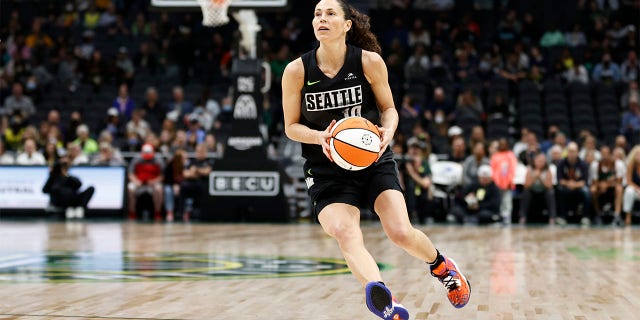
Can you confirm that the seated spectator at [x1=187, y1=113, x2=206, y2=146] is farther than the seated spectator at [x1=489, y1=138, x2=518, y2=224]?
Yes

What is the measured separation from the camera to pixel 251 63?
1636cm

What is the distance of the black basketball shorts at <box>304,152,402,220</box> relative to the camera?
5.11m

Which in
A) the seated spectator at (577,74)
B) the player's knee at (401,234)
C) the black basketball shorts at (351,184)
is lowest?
the player's knee at (401,234)

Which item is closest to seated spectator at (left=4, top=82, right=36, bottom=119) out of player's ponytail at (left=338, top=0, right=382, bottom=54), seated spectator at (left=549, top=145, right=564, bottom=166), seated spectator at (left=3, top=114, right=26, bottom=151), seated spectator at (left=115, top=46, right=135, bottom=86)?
seated spectator at (left=3, top=114, right=26, bottom=151)

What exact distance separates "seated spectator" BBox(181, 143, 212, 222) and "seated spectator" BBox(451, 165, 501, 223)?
14.8 ft

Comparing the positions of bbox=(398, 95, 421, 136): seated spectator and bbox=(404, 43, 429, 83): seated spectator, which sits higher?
bbox=(404, 43, 429, 83): seated spectator

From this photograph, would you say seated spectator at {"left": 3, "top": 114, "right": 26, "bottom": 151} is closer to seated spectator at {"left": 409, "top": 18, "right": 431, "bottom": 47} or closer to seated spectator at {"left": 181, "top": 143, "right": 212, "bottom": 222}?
seated spectator at {"left": 181, "top": 143, "right": 212, "bottom": 222}

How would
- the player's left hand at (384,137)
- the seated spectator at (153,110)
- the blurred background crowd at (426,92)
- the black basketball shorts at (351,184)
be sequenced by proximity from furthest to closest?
the seated spectator at (153,110) < the blurred background crowd at (426,92) < the black basketball shorts at (351,184) < the player's left hand at (384,137)

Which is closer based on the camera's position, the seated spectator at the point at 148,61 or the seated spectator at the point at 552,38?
the seated spectator at the point at 148,61

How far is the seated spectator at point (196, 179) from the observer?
1700 centimetres

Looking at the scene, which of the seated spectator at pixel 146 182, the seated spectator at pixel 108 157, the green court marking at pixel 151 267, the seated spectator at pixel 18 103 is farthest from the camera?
the seated spectator at pixel 18 103

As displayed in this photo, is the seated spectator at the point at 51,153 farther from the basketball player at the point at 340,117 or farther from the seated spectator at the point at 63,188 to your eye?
the basketball player at the point at 340,117

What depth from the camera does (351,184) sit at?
5137 mm

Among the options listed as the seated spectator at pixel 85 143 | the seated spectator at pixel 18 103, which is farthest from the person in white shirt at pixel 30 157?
the seated spectator at pixel 18 103
